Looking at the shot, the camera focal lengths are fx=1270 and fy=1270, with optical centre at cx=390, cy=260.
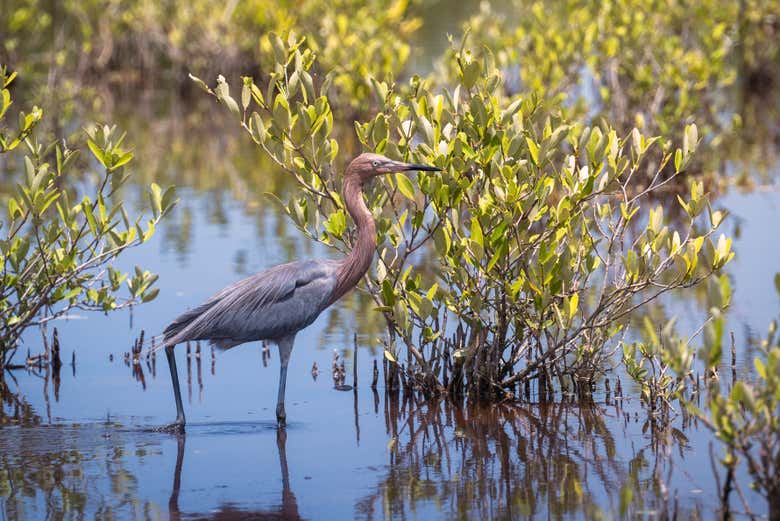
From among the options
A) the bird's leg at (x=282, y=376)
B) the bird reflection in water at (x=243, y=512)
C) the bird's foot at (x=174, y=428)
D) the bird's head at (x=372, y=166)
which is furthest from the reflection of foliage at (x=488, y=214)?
the bird reflection in water at (x=243, y=512)

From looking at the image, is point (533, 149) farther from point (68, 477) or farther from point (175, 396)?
point (68, 477)

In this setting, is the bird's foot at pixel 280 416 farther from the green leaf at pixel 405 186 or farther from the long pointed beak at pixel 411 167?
the long pointed beak at pixel 411 167

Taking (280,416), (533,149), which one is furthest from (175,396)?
(533,149)

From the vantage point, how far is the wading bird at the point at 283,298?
684cm

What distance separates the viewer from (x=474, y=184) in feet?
23.1

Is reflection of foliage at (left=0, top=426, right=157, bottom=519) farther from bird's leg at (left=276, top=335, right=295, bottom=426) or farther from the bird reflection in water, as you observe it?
bird's leg at (left=276, top=335, right=295, bottom=426)

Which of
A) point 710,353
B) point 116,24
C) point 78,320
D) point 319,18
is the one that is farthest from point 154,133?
point 710,353

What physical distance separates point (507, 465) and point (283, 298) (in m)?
1.57

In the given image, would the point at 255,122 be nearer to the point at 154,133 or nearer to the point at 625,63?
the point at 625,63

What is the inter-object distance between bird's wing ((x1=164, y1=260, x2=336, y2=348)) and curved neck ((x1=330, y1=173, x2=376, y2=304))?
12 cm

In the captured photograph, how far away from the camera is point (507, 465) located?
6.20 metres

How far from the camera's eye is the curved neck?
693 centimetres

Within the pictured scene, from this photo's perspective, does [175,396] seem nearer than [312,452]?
No

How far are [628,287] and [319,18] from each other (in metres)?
15.0
